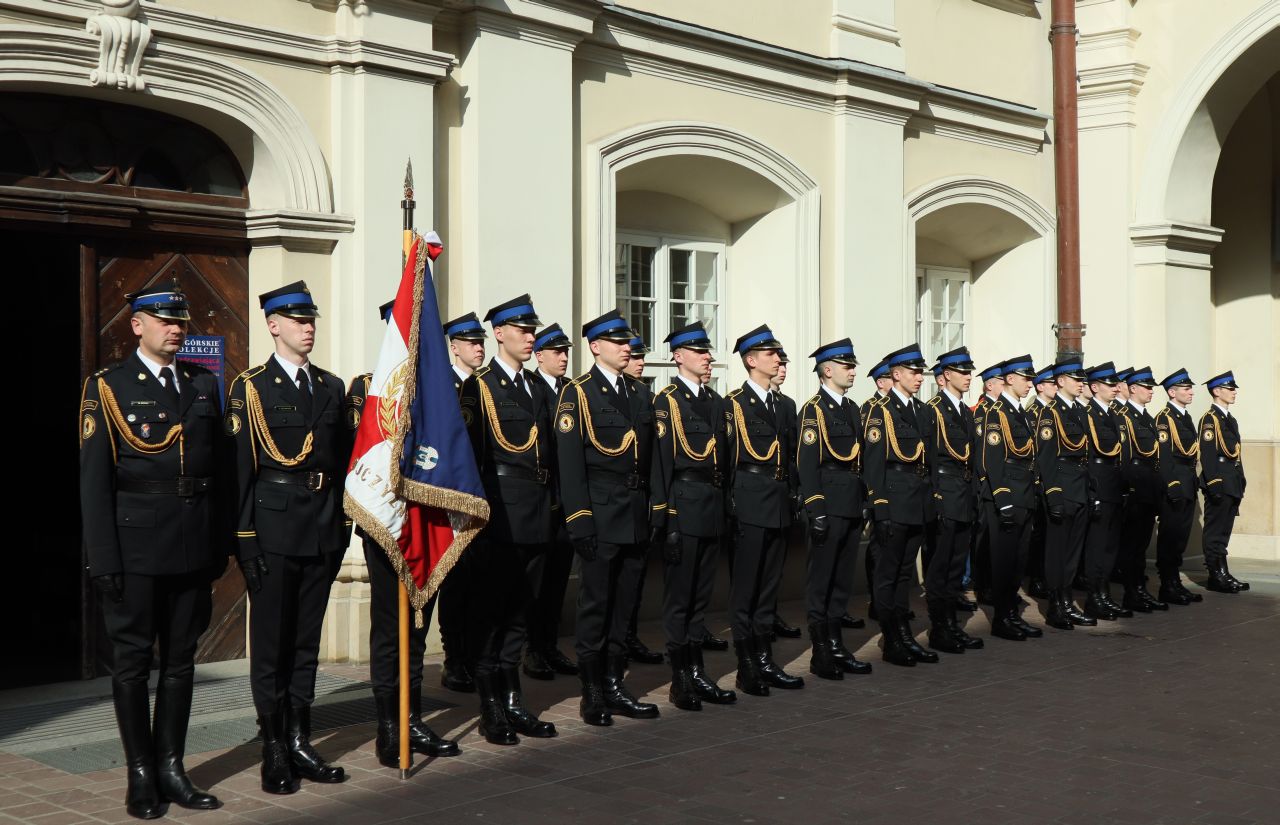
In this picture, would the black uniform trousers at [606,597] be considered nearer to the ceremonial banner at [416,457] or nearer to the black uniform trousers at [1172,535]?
the ceremonial banner at [416,457]

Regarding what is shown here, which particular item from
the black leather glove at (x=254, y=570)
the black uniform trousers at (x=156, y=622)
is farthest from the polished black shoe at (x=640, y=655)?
the black uniform trousers at (x=156, y=622)

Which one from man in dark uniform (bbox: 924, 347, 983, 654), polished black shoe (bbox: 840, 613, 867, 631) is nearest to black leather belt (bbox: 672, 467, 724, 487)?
man in dark uniform (bbox: 924, 347, 983, 654)

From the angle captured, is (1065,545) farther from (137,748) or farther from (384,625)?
(137,748)

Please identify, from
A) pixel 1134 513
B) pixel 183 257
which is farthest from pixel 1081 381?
pixel 183 257

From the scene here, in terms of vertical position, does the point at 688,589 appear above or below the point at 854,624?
above

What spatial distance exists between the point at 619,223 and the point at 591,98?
1358 millimetres

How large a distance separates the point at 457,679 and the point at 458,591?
0.99 m

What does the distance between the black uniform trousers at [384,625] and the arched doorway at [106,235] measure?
2321 mm

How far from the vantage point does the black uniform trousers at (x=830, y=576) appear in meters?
8.38

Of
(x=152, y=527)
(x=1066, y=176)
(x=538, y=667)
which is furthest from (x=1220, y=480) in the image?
(x=152, y=527)

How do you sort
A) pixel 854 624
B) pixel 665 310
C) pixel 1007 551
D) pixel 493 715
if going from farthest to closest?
pixel 665 310 < pixel 854 624 < pixel 1007 551 < pixel 493 715

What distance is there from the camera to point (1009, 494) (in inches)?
380

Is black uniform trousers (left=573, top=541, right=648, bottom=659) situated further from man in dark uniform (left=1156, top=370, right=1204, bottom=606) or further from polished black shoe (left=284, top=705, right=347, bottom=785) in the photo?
man in dark uniform (left=1156, top=370, right=1204, bottom=606)

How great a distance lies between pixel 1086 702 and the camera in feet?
25.2
